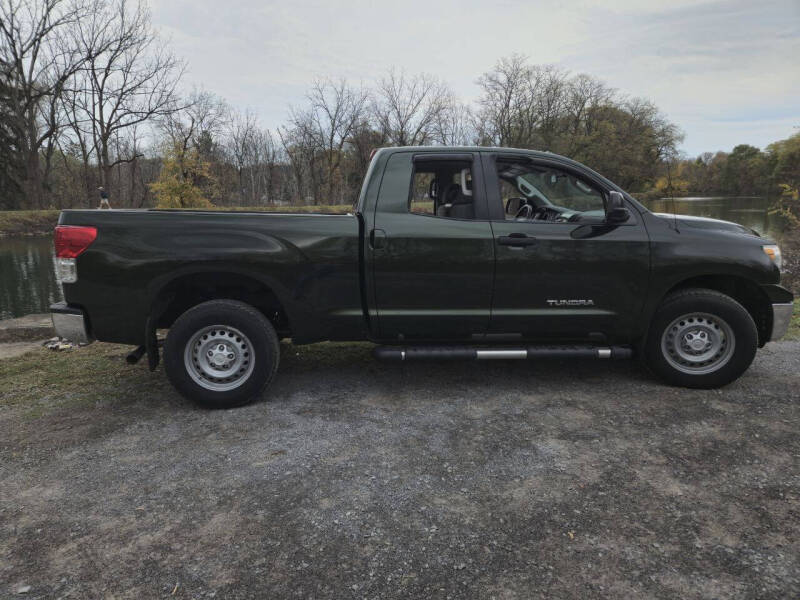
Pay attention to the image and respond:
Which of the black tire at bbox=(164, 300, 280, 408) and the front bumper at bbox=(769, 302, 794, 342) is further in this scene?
A: the front bumper at bbox=(769, 302, 794, 342)

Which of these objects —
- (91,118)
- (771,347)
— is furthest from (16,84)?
(771,347)

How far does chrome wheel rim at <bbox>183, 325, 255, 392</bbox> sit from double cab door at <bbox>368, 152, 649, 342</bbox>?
1.13 meters

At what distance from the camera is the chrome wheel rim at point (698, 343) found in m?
4.27

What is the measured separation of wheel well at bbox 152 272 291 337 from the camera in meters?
4.04

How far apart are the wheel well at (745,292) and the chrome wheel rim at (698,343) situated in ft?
1.02

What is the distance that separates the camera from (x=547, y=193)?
14.9ft

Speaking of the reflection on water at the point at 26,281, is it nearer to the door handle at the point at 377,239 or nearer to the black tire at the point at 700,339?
the door handle at the point at 377,239

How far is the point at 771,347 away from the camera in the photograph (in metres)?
5.55

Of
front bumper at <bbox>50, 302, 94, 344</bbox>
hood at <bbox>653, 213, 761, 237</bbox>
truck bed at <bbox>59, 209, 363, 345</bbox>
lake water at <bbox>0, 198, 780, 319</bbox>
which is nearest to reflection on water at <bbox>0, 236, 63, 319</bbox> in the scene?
lake water at <bbox>0, 198, 780, 319</bbox>

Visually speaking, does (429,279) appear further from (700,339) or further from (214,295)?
(700,339)

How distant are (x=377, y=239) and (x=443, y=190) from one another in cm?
99

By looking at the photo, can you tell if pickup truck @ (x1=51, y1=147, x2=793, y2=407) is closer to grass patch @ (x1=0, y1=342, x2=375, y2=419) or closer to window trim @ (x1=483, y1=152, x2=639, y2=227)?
window trim @ (x1=483, y1=152, x2=639, y2=227)

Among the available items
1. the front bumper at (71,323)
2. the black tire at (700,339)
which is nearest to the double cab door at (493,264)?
the black tire at (700,339)

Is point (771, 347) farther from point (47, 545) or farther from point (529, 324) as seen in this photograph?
point (47, 545)
